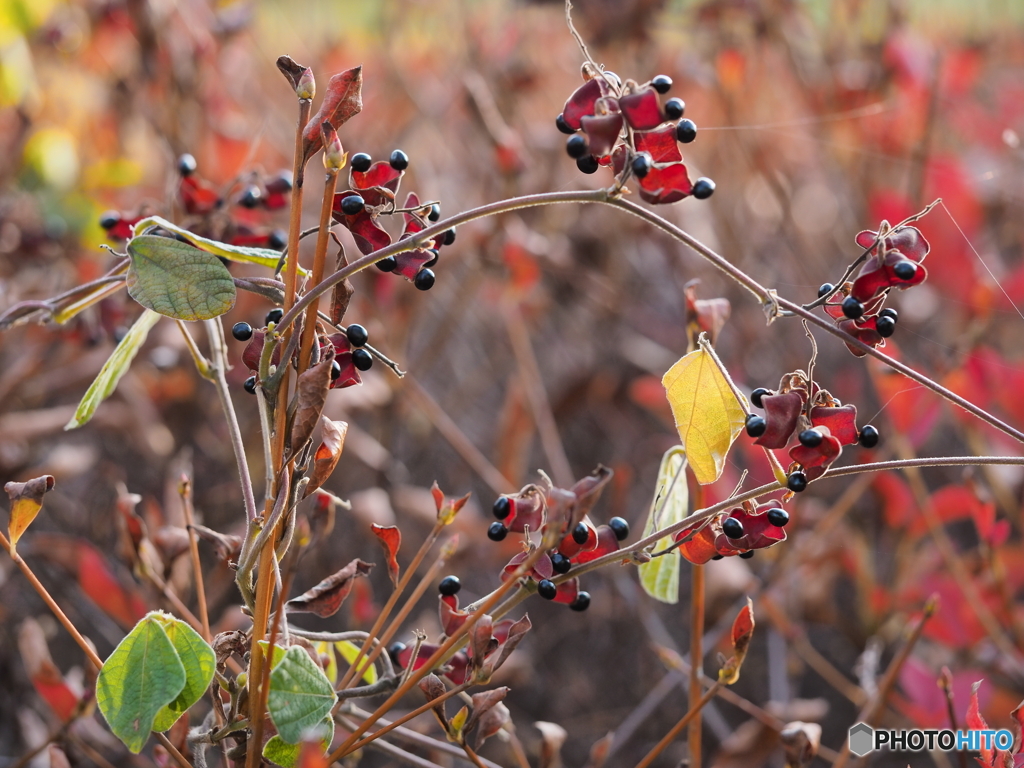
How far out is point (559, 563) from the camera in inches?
22.3

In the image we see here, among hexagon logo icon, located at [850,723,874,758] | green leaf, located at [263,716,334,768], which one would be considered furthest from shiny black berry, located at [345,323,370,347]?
hexagon logo icon, located at [850,723,874,758]

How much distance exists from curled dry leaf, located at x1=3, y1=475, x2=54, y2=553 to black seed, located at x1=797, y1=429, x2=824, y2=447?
46 cm

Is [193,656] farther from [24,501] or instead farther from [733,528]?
[733,528]

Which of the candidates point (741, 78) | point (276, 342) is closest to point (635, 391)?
point (741, 78)

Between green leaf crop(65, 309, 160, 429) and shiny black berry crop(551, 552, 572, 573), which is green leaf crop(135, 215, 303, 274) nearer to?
green leaf crop(65, 309, 160, 429)

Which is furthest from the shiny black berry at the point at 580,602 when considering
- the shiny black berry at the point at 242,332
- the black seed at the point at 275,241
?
the black seed at the point at 275,241

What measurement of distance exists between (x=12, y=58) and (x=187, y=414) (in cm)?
63

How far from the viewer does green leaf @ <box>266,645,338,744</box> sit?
516 mm

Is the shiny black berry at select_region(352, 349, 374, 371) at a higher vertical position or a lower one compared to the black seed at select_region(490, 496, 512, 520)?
higher

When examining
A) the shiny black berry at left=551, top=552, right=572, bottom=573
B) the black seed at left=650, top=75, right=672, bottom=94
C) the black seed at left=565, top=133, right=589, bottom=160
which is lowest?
the shiny black berry at left=551, top=552, right=572, bottom=573

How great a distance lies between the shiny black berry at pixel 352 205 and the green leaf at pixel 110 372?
0.18 meters

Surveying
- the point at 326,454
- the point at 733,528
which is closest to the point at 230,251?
the point at 326,454

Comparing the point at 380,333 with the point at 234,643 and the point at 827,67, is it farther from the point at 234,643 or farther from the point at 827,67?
the point at 827,67

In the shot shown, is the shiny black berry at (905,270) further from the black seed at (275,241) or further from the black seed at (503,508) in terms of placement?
the black seed at (275,241)
